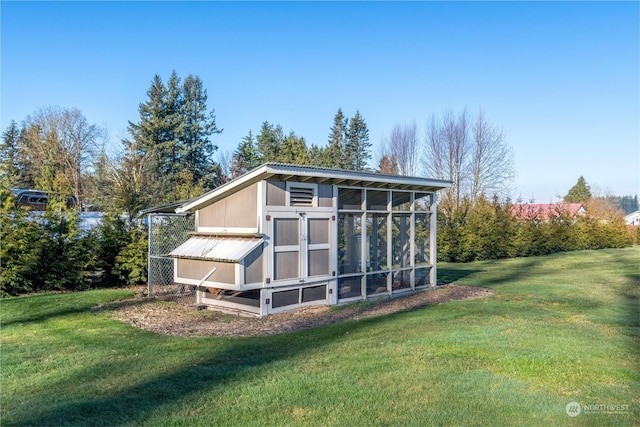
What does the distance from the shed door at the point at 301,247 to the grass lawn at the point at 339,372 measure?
5.08 feet

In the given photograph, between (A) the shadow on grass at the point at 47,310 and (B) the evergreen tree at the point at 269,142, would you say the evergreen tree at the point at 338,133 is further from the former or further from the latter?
(A) the shadow on grass at the point at 47,310

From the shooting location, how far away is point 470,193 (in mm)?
27125

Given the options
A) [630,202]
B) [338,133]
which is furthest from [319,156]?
[630,202]

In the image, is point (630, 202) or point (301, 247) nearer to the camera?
point (301, 247)

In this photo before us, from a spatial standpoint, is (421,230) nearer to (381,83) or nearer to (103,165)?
(381,83)

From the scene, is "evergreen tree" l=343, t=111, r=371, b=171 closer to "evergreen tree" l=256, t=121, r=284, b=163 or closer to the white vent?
"evergreen tree" l=256, t=121, r=284, b=163

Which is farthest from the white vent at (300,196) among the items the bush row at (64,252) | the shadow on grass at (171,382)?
the bush row at (64,252)

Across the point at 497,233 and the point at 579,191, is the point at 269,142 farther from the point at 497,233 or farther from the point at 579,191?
the point at 579,191

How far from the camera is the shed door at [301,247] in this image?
302 inches

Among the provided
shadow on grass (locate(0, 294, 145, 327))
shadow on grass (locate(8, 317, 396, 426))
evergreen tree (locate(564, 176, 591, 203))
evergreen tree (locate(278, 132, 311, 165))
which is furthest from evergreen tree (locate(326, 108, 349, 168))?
evergreen tree (locate(564, 176, 591, 203))

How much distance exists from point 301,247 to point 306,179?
1239 mm

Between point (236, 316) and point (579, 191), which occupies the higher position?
point (579, 191)

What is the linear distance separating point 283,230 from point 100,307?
3793 mm

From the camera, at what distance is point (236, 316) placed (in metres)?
7.68
